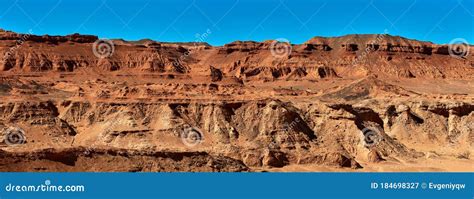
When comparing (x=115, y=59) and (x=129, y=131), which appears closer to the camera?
(x=129, y=131)

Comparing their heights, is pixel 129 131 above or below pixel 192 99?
below

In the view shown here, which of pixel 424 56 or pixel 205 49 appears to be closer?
pixel 424 56

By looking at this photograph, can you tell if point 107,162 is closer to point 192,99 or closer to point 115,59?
point 192,99

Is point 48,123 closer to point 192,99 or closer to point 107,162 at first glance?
point 192,99

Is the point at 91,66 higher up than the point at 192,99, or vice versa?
the point at 91,66

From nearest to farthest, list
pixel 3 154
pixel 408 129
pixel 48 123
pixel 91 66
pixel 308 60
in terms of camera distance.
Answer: pixel 3 154
pixel 48 123
pixel 408 129
pixel 91 66
pixel 308 60

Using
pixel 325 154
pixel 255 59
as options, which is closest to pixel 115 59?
pixel 255 59

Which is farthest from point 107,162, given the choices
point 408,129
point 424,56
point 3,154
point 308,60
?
point 424,56

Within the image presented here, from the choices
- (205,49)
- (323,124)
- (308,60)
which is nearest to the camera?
(323,124)

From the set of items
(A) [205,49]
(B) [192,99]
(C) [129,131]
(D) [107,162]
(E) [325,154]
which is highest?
(A) [205,49]
